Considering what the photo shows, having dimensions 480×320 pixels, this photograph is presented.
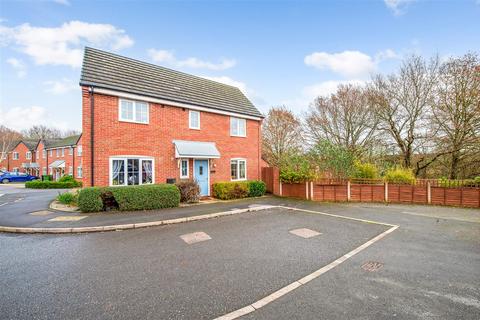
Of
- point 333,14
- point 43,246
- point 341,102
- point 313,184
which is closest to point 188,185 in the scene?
point 43,246

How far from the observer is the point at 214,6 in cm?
1344

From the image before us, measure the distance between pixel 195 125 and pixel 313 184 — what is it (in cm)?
865

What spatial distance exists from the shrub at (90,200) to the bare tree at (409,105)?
23.3 m

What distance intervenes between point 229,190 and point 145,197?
17.1 feet

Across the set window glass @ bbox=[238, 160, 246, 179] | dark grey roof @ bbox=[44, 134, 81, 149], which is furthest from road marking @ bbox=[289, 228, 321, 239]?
dark grey roof @ bbox=[44, 134, 81, 149]

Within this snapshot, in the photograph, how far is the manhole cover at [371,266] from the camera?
4391 millimetres

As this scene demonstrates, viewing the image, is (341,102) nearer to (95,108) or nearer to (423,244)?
(423,244)

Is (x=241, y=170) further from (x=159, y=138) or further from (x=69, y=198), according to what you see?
(x=69, y=198)

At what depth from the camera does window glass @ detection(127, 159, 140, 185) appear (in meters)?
11.1

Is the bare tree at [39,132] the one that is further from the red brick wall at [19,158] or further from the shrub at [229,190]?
the shrub at [229,190]

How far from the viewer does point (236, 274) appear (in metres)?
4.14

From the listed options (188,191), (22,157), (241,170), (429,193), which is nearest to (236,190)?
(241,170)

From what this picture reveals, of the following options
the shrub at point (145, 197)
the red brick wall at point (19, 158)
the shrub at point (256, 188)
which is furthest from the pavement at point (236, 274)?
A: the red brick wall at point (19, 158)

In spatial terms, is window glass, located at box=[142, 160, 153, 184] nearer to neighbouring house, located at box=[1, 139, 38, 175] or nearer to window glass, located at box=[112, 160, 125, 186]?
window glass, located at box=[112, 160, 125, 186]
